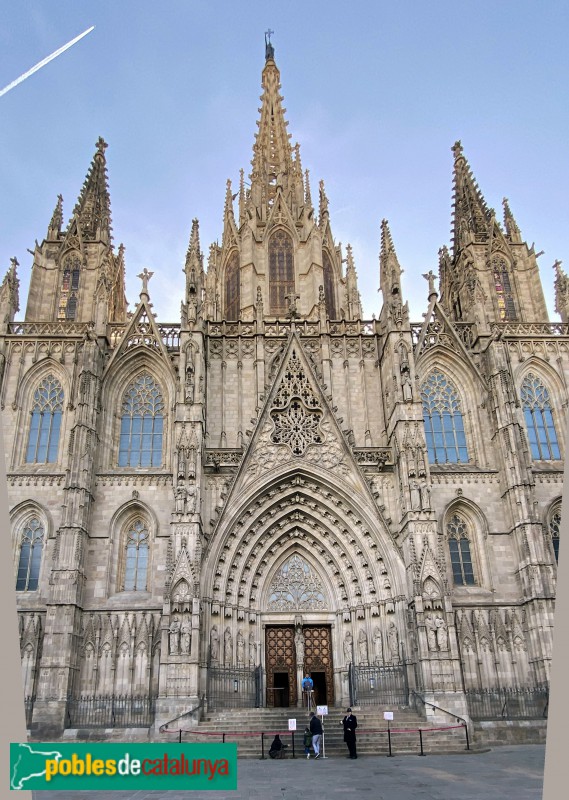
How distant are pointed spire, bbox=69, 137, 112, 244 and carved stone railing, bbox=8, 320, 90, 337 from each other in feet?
18.3

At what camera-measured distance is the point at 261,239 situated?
36594mm

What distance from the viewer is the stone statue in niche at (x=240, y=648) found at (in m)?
23.0

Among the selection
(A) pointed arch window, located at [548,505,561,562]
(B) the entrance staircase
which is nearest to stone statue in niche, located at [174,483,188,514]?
(B) the entrance staircase

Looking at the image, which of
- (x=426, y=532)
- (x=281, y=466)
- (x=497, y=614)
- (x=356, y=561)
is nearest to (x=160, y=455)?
(x=281, y=466)

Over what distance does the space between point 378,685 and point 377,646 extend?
4.42 feet

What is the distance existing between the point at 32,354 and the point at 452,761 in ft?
73.2

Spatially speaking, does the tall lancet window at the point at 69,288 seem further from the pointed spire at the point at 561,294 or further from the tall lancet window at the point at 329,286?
the pointed spire at the point at 561,294

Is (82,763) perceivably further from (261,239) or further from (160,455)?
(261,239)

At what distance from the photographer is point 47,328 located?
94.4 ft

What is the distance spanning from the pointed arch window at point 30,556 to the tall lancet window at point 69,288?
10435mm

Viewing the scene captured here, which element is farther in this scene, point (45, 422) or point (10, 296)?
point (10, 296)

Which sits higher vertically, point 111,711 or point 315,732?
point 111,711

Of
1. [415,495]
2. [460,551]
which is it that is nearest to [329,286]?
[415,495]

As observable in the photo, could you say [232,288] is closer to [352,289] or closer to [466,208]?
[352,289]
